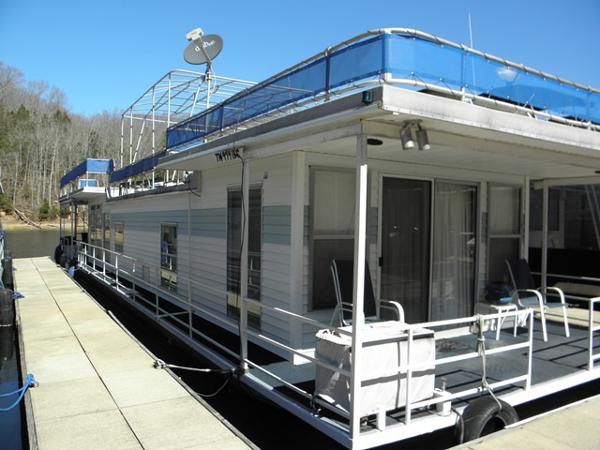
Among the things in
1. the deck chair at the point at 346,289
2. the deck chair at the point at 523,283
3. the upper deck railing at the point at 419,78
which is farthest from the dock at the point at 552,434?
the upper deck railing at the point at 419,78

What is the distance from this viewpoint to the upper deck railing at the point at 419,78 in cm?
330

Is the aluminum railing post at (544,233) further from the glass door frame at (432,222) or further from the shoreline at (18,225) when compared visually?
the shoreline at (18,225)

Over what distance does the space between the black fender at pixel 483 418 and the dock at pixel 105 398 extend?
1.56m

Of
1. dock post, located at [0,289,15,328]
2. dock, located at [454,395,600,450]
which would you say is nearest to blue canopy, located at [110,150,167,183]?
dock post, located at [0,289,15,328]

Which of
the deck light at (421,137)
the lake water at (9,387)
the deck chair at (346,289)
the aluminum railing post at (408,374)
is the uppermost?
the deck light at (421,137)

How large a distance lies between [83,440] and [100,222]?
12.9m

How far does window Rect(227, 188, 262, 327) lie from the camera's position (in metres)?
5.64

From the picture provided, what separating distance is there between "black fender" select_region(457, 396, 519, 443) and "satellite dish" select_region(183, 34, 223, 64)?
706 cm

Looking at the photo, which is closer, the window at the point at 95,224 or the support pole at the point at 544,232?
the support pole at the point at 544,232

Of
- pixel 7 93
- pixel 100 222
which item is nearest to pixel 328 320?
pixel 100 222

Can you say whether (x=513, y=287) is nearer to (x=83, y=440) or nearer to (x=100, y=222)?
(x=83, y=440)

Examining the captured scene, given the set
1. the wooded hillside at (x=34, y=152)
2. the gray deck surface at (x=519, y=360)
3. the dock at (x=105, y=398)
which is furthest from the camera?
the wooded hillside at (x=34, y=152)

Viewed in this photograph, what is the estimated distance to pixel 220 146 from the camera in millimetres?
4957

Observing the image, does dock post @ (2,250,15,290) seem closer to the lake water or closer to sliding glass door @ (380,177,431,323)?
the lake water
